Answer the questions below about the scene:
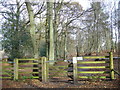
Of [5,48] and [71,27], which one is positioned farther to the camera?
[71,27]

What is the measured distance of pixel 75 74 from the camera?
7.45m

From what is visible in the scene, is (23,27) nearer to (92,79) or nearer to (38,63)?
(38,63)

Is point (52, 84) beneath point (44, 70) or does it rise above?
beneath

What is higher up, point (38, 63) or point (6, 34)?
point (6, 34)

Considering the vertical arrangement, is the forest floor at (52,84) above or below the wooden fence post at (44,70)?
below

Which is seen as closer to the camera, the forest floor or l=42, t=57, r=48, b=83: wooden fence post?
the forest floor

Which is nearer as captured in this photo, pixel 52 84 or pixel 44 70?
pixel 52 84

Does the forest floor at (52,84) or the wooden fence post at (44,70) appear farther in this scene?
the wooden fence post at (44,70)

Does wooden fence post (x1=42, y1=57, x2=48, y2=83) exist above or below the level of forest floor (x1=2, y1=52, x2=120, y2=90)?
above

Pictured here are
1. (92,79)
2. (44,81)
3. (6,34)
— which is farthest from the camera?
(6,34)

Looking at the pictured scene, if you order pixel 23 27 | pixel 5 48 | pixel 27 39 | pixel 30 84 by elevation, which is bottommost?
pixel 30 84

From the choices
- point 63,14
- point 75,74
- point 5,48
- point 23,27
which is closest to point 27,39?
point 23,27

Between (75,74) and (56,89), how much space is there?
147cm

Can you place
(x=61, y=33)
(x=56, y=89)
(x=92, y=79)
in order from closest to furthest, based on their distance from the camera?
1. (x=56, y=89)
2. (x=92, y=79)
3. (x=61, y=33)
